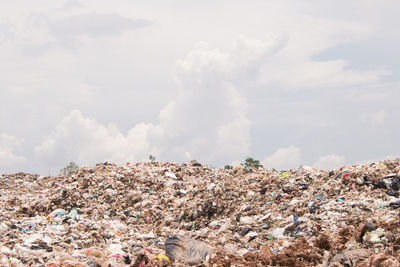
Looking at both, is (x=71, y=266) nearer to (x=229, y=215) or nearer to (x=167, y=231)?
(x=167, y=231)

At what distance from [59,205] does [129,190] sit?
2297 mm

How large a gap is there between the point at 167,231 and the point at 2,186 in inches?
443

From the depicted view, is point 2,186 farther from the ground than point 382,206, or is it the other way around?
point 2,186

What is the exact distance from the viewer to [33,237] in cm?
841

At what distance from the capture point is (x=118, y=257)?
286 inches

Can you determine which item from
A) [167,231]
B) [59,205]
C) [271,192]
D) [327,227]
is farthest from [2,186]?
[327,227]

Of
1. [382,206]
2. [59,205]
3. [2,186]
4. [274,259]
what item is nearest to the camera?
[274,259]

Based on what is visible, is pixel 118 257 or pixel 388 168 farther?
pixel 388 168

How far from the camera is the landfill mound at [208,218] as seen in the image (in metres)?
6.75

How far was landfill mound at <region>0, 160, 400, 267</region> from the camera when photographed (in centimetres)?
675

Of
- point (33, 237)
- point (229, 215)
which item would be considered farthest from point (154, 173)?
point (33, 237)

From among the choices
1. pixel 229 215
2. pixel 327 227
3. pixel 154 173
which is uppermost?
pixel 154 173

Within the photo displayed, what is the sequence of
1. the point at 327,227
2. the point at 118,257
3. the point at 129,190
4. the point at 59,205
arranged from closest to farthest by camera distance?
the point at 118,257 → the point at 327,227 → the point at 59,205 → the point at 129,190

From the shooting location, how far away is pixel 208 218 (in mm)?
11148
